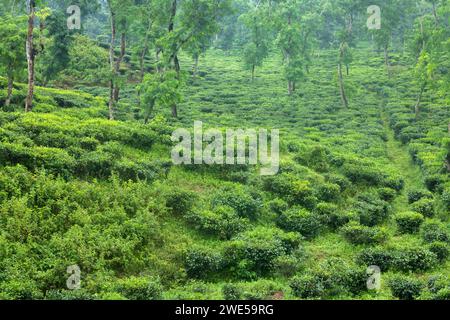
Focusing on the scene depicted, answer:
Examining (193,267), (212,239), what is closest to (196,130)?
(212,239)

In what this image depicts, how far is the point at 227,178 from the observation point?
1008 inches

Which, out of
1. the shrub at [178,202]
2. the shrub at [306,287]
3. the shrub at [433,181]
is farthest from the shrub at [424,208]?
the shrub at [178,202]

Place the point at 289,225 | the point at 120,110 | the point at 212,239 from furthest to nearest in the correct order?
the point at 120,110 < the point at 289,225 < the point at 212,239

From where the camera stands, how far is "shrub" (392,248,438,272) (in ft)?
60.6

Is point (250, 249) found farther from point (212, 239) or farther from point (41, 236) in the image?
point (41, 236)

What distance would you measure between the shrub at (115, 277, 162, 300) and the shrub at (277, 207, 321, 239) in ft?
27.2

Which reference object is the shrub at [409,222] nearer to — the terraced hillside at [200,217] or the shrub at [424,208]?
the terraced hillside at [200,217]

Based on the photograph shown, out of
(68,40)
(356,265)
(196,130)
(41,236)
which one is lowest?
(356,265)

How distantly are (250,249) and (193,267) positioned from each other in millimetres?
2276

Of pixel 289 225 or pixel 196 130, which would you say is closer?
pixel 289 225

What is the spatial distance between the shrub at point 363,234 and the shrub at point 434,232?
1.78 metres

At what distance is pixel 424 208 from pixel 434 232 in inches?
146
